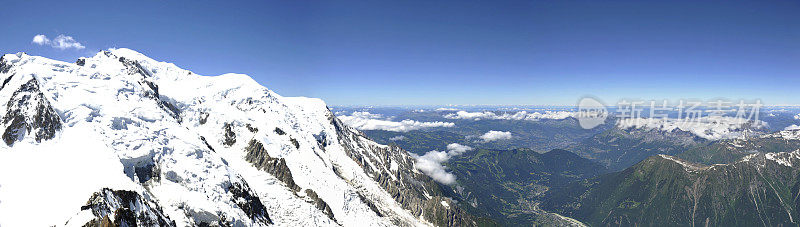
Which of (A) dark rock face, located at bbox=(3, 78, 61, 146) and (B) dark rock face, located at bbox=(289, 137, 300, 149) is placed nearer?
(A) dark rock face, located at bbox=(3, 78, 61, 146)

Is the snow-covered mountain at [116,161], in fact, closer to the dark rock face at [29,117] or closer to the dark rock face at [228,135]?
the dark rock face at [29,117]

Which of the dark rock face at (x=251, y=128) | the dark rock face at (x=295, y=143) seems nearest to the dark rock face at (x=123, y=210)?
the dark rock face at (x=251, y=128)

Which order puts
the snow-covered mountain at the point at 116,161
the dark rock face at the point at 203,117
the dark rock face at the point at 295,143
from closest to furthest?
the snow-covered mountain at the point at 116,161
the dark rock face at the point at 203,117
the dark rock face at the point at 295,143

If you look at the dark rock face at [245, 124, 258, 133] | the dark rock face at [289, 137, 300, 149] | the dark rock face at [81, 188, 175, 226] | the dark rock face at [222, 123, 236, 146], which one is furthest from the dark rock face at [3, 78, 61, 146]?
the dark rock face at [289, 137, 300, 149]

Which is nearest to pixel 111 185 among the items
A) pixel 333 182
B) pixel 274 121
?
pixel 333 182

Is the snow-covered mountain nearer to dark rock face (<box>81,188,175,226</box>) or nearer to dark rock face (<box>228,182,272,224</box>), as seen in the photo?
dark rock face (<box>81,188,175,226</box>)
